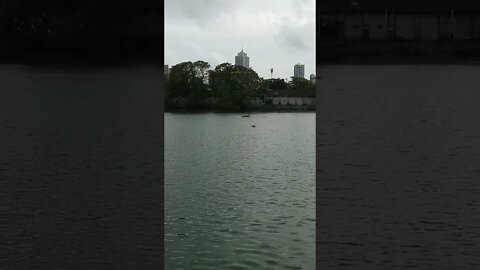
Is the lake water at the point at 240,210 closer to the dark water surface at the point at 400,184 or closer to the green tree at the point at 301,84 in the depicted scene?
the dark water surface at the point at 400,184

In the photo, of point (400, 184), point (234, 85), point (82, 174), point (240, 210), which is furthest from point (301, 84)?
point (82, 174)

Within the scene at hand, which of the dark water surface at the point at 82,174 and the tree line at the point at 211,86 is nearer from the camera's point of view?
the dark water surface at the point at 82,174

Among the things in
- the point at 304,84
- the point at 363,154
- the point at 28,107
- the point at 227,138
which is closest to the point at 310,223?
the point at 363,154

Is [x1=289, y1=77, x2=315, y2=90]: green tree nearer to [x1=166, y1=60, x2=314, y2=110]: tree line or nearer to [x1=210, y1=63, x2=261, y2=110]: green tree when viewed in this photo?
[x1=166, y1=60, x2=314, y2=110]: tree line

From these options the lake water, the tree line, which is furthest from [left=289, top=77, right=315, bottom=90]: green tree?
the lake water

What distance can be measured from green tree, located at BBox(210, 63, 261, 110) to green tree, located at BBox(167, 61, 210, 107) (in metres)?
1.69

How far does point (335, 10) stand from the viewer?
1108 cm

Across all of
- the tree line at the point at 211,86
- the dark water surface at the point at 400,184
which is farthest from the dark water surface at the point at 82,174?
the tree line at the point at 211,86

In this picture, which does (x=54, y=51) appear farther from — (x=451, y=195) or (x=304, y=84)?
(x=304, y=84)

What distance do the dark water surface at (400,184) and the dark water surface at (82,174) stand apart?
11.4 ft

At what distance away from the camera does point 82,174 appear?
12852 mm

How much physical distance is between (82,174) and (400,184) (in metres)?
7.29

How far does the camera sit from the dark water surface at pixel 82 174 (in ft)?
30.3

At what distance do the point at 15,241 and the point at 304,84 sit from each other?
78100 mm
